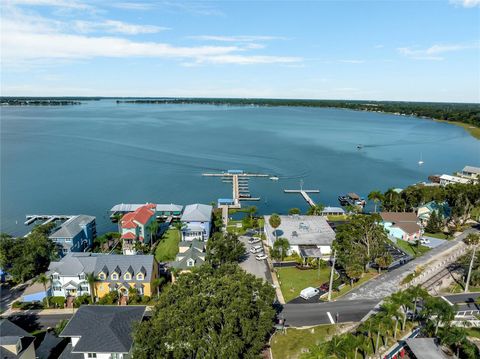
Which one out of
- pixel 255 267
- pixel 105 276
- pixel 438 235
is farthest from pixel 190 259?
pixel 438 235

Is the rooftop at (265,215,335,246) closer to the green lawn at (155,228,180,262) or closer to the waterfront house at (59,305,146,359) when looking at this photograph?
the green lawn at (155,228,180,262)

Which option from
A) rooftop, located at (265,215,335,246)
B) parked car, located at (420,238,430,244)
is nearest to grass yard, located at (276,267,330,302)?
rooftop, located at (265,215,335,246)

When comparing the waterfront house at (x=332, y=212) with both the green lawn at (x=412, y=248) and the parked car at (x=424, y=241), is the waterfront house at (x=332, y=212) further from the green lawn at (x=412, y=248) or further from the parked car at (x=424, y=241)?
the parked car at (x=424, y=241)

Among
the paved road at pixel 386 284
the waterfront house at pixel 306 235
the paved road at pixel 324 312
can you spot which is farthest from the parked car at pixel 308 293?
the waterfront house at pixel 306 235

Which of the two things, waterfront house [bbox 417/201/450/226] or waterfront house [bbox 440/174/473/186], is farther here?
waterfront house [bbox 440/174/473/186]

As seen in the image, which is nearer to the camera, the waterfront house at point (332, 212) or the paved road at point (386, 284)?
the paved road at point (386, 284)

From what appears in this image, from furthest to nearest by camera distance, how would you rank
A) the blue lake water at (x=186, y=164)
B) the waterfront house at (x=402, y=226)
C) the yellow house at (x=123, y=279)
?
the blue lake water at (x=186, y=164)
the waterfront house at (x=402, y=226)
the yellow house at (x=123, y=279)

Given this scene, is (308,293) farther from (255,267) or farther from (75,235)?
(75,235)

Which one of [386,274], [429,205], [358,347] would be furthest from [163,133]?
[358,347]

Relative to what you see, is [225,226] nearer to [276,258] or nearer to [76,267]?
[276,258]
